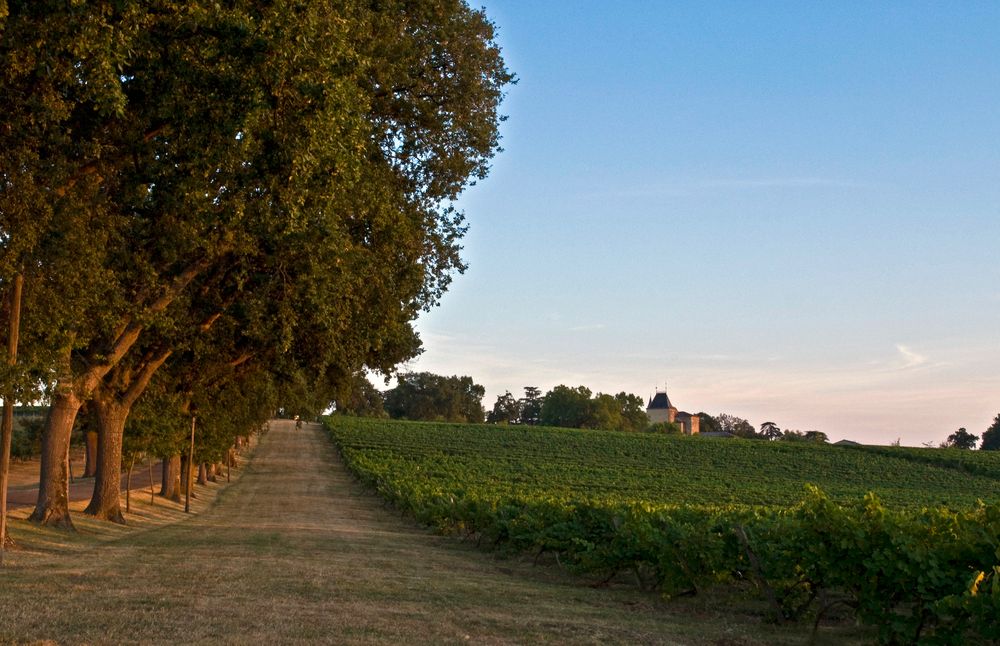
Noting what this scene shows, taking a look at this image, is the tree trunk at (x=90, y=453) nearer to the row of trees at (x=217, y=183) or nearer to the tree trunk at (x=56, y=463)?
the row of trees at (x=217, y=183)

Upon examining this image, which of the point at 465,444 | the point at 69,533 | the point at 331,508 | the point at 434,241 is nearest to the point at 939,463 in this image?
the point at 465,444

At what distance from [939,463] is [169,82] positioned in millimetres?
92104

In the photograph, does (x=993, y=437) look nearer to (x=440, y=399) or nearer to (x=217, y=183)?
(x=440, y=399)

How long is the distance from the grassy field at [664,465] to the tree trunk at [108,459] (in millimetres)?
23703

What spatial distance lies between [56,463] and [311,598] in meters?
12.5

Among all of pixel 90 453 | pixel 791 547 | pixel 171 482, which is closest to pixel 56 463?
pixel 791 547

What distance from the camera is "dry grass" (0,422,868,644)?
9328mm

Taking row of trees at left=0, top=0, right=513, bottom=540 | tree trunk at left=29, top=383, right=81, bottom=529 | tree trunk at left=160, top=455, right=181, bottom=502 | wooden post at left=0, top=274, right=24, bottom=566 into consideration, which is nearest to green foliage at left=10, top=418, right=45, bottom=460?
tree trunk at left=160, top=455, right=181, bottom=502

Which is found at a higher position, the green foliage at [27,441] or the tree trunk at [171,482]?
the green foliage at [27,441]

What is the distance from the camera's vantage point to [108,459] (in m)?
26.4

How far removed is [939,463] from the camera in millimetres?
92125

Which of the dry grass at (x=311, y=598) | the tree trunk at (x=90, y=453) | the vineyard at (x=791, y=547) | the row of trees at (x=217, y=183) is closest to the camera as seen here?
the vineyard at (x=791, y=547)

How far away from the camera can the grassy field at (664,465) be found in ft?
185

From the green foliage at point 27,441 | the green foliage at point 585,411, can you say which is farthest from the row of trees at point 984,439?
the green foliage at point 27,441
